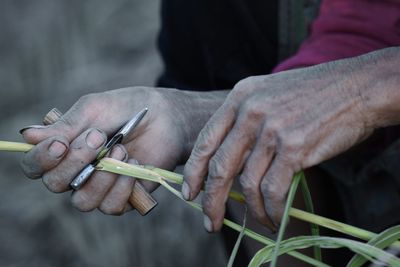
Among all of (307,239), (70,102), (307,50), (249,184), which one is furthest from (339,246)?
(70,102)

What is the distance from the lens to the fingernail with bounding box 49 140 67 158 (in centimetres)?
111

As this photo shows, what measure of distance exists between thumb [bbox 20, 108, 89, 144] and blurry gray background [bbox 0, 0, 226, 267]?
102 centimetres

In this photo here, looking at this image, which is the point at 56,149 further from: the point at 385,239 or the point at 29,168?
the point at 385,239

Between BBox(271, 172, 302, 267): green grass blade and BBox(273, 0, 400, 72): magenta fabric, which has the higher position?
BBox(271, 172, 302, 267): green grass blade

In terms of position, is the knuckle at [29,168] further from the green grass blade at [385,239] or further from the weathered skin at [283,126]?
the green grass blade at [385,239]

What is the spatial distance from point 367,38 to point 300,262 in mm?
414

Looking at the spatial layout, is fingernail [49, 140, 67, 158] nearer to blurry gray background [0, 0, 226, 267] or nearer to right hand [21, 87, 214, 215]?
right hand [21, 87, 214, 215]

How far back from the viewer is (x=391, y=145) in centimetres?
140

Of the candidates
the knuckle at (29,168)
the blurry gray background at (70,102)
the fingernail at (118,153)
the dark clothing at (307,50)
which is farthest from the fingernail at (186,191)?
the blurry gray background at (70,102)

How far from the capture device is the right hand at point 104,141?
1129 millimetres

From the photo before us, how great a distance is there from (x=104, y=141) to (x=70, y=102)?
1488mm

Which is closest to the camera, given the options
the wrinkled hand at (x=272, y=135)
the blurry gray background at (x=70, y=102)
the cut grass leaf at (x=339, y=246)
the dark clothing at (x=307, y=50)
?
the cut grass leaf at (x=339, y=246)

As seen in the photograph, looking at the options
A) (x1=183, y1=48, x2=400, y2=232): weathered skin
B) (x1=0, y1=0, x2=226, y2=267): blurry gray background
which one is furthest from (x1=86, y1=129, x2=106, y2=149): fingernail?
(x1=0, y1=0, x2=226, y2=267): blurry gray background

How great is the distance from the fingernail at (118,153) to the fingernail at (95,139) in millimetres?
25
